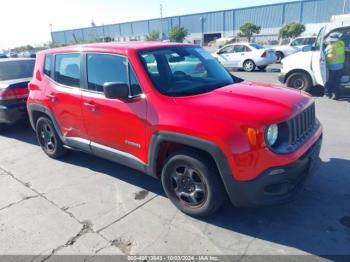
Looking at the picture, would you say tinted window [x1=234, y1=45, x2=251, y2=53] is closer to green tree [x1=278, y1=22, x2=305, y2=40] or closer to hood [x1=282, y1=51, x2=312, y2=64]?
hood [x1=282, y1=51, x2=312, y2=64]

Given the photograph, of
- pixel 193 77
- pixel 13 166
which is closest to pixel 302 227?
pixel 193 77

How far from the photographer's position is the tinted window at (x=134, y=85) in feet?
11.3

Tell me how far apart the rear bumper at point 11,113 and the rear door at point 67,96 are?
1982mm

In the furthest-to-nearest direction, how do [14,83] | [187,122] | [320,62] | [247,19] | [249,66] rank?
[247,19], [249,66], [320,62], [14,83], [187,122]

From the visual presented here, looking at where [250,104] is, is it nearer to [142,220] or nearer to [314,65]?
[142,220]

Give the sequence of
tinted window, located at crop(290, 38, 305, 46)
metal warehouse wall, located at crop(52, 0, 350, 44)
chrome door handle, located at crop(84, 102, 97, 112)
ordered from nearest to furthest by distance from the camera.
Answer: chrome door handle, located at crop(84, 102, 97, 112), tinted window, located at crop(290, 38, 305, 46), metal warehouse wall, located at crop(52, 0, 350, 44)

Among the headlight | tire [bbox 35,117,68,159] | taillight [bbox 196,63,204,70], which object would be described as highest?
taillight [bbox 196,63,204,70]

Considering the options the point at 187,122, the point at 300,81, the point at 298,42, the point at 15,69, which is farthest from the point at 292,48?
the point at 187,122

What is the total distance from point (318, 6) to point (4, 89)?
6175 cm

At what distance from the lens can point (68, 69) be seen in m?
4.38

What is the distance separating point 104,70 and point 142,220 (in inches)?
75.9

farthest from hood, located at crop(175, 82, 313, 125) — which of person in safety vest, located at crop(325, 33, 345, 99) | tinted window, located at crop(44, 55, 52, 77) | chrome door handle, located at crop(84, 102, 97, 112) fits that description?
person in safety vest, located at crop(325, 33, 345, 99)

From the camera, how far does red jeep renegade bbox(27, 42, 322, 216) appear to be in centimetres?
275

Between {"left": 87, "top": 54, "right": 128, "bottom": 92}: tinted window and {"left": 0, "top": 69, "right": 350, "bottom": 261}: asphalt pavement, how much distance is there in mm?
1430
